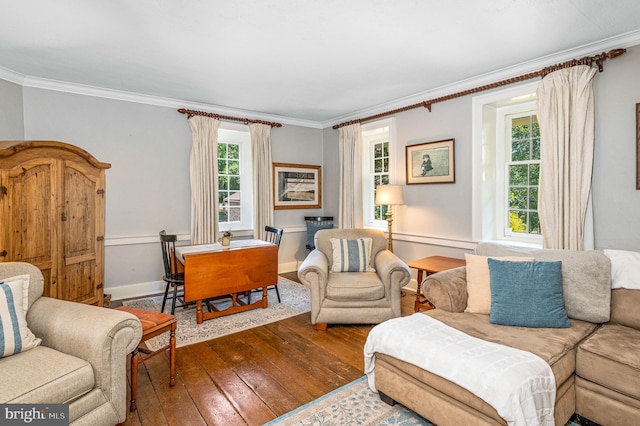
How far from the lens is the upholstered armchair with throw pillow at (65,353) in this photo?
1466mm

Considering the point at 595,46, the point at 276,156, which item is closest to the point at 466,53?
the point at 595,46

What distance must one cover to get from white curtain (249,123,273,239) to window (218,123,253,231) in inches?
5.9

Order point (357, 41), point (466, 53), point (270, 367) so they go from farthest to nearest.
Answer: point (466, 53) → point (357, 41) → point (270, 367)

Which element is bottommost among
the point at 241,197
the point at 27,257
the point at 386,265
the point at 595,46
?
the point at 386,265

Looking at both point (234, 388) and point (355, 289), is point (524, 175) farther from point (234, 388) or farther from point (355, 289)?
point (234, 388)

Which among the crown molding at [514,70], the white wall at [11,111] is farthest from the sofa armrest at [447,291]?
the white wall at [11,111]

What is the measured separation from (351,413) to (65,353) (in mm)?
1561

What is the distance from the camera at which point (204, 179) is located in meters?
4.40

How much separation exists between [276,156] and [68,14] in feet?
10.3

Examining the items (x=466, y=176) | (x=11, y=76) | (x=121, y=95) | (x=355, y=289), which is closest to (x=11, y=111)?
(x=11, y=76)

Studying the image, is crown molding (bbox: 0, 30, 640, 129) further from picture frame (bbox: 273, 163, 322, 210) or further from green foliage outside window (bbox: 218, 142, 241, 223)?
picture frame (bbox: 273, 163, 322, 210)

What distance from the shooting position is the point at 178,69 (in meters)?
3.20

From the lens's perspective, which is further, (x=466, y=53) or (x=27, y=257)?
(x=466, y=53)

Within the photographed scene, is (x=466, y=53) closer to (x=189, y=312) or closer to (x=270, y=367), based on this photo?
(x=270, y=367)
